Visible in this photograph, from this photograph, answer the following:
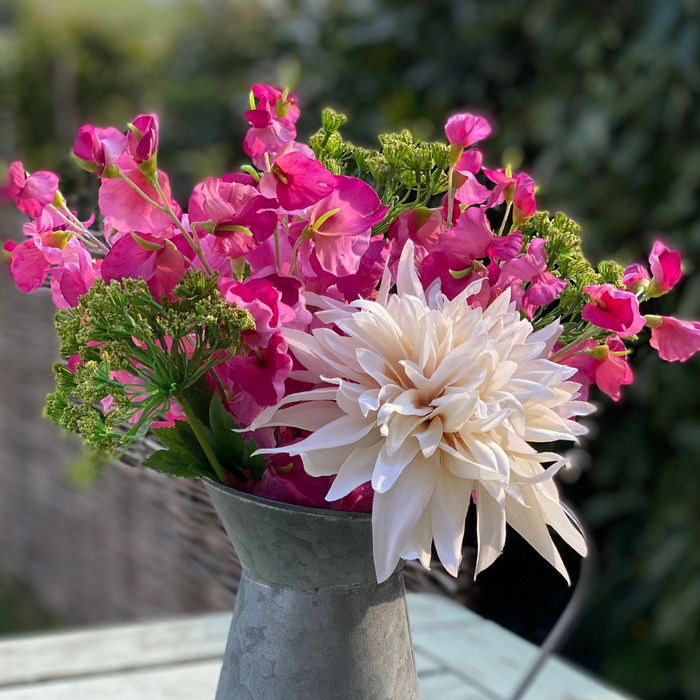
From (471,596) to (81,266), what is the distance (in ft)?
1.36

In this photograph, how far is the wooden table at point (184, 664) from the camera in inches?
35.5

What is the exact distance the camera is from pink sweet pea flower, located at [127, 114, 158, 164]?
0.42m

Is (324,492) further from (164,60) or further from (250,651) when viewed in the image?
(164,60)

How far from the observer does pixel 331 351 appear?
44 centimetres

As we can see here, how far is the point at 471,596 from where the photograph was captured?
0.70 metres

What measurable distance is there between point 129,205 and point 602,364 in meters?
0.27

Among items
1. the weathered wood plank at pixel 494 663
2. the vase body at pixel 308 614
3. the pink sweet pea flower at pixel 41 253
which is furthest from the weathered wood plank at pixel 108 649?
the pink sweet pea flower at pixel 41 253

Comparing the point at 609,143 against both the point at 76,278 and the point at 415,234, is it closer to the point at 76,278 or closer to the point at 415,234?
the point at 415,234

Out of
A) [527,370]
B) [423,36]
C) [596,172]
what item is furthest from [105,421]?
[423,36]

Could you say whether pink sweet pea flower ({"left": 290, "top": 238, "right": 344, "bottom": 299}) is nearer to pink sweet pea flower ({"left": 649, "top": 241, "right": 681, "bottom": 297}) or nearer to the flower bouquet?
the flower bouquet

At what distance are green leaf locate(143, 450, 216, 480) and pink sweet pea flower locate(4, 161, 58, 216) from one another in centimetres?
15

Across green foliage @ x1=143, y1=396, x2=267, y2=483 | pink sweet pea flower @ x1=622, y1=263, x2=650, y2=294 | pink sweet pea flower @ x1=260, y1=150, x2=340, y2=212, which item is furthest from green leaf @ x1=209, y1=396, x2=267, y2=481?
pink sweet pea flower @ x1=622, y1=263, x2=650, y2=294

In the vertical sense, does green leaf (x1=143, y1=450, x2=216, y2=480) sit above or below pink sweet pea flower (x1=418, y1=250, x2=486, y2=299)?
below

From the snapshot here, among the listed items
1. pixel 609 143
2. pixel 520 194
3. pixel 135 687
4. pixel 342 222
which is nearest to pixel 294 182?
pixel 342 222
